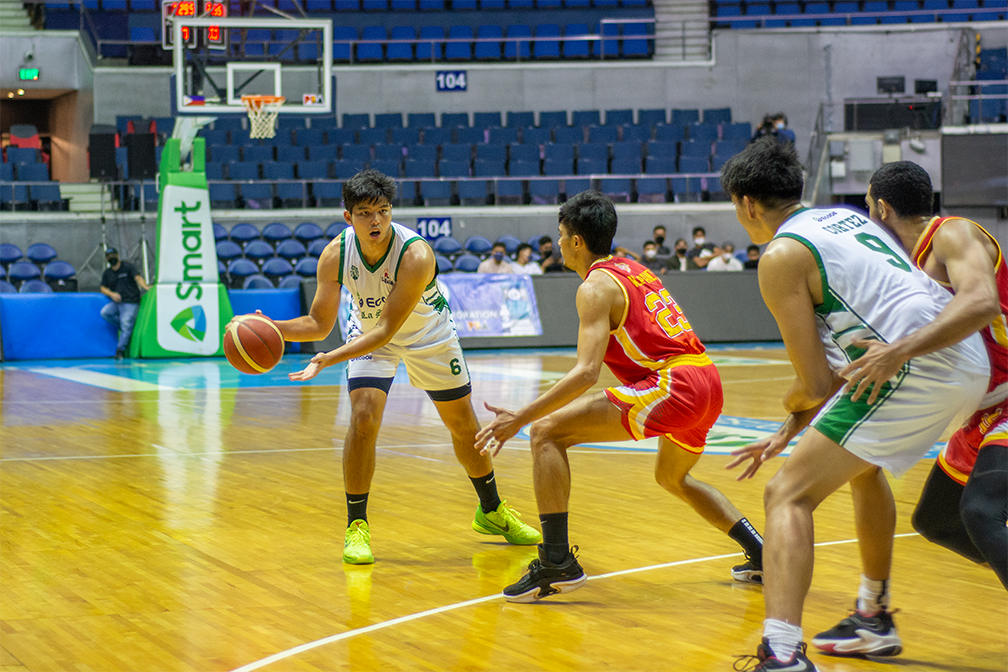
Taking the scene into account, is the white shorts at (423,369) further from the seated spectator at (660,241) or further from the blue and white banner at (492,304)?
the seated spectator at (660,241)

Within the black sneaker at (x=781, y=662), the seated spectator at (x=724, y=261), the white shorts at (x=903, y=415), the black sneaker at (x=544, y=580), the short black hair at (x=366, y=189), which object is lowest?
the black sneaker at (x=544, y=580)

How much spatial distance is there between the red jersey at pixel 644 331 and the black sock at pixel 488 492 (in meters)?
1.14

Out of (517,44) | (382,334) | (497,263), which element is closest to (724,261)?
(497,263)

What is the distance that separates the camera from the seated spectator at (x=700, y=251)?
18125mm

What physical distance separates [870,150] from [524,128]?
6737mm

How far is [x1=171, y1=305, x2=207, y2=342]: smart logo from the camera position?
15.6m

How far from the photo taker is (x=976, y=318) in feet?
10.2

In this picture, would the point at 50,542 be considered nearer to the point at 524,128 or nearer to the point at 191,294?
the point at 191,294

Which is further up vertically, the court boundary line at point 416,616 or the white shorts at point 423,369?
the white shorts at point 423,369

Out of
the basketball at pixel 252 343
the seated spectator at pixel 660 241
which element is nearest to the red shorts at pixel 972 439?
the basketball at pixel 252 343

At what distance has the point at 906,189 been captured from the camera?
3.62m

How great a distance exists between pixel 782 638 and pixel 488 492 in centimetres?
244

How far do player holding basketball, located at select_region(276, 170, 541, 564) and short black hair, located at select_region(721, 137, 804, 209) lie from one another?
6.83 ft

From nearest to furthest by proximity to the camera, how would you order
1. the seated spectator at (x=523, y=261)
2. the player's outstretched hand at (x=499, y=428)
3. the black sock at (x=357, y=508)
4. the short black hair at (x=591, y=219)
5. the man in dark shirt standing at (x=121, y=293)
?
the player's outstretched hand at (x=499, y=428), the short black hair at (x=591, y=219), the black sock at (x=357, y=508), the man in dark shirt standing at (x=121, y=293), the seated spectator at (x=523, y=261)
